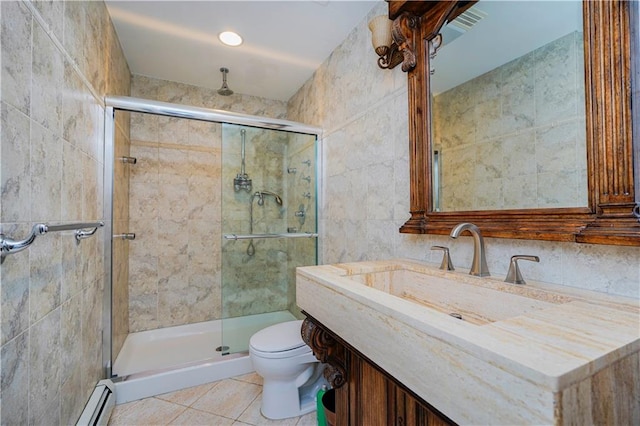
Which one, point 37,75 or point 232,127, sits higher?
point 232,127

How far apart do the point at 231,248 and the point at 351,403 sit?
4.68 feet

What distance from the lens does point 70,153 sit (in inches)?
48.2

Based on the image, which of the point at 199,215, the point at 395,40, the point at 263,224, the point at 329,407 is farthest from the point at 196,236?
the point at 395,40

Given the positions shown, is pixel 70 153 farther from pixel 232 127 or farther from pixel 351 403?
pixel 351 403

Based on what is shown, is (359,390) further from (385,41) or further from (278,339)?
(385,41)

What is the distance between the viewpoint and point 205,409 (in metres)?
1.61

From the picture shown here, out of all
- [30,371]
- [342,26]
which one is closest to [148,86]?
[342,26]

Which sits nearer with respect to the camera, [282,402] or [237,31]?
[282,402]

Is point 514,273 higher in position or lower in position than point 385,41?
lower

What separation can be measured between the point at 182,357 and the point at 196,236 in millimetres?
1028

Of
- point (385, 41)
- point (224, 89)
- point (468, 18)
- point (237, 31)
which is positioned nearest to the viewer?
point (468, 18)

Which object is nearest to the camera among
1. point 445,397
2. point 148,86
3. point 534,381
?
point 534,381

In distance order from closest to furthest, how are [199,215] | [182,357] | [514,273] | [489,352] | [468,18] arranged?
[489,352] < [514,273] < [468,18] < [182,357] < [199,215]

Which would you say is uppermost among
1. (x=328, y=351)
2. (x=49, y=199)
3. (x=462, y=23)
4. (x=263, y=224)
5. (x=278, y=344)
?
(x=462, y=23)
